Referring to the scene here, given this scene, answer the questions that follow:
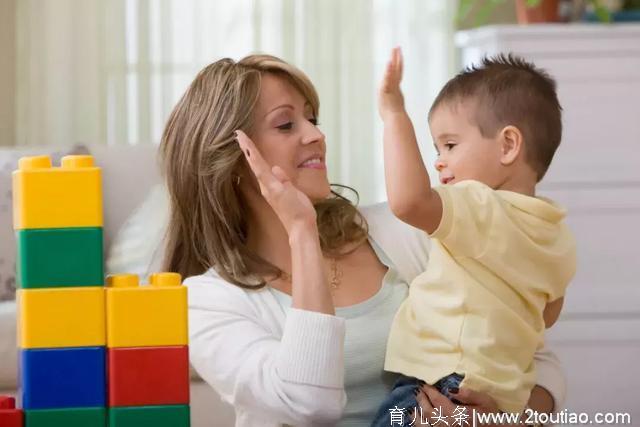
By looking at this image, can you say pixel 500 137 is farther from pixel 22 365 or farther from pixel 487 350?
pixel 22 365

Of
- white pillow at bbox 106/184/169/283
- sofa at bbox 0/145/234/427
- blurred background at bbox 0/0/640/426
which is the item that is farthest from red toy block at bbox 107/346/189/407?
blurred background at bbox 0/0/640/426

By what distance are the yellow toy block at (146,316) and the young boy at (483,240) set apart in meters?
0.38

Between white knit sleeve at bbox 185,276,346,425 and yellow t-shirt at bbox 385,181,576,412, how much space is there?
136 mm

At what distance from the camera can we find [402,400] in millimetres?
1827

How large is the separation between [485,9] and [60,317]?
3334 mm

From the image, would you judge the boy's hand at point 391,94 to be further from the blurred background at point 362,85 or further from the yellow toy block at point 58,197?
the blurred background at point 362,85

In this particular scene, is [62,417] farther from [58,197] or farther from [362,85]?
[362,85]

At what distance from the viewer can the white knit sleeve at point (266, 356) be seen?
70.1 inches

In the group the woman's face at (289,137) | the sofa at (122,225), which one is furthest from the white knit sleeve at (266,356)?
the sofa at (122,225)

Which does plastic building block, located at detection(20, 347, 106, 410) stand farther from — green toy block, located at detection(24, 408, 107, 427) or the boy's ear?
the boy's ear

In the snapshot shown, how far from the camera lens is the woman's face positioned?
2.00m

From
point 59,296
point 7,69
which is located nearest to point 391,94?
point 59,296

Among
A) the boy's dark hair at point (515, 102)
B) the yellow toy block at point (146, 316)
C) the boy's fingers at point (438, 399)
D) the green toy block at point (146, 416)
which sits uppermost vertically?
the boy's dark hair at point (515, 102)

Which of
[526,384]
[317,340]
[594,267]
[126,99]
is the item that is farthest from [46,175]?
[126,99]
